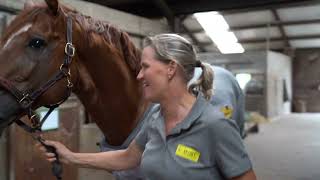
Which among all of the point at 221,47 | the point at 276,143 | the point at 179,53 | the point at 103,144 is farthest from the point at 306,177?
the point at 221,47

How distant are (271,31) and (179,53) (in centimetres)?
887

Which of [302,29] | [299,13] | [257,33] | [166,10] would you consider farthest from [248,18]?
[166,10]

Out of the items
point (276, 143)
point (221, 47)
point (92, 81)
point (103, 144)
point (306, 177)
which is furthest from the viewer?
point (221, 47)

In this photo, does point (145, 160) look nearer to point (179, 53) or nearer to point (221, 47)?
point (179, 53)

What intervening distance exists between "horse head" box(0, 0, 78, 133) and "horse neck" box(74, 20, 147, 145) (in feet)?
0.31

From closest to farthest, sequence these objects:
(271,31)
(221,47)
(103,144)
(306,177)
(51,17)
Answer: (51,17)
(103,144)
(306,177)
(271,31)
(221,47)

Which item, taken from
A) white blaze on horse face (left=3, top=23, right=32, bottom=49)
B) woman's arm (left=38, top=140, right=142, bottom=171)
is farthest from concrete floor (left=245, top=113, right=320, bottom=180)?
white blaze on horse face (left=3, top=23, right=32, bottom=49)

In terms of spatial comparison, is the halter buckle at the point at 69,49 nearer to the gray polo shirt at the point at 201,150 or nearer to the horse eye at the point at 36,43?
the horse eye at the point at 36,43

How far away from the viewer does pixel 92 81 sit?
1360 mm

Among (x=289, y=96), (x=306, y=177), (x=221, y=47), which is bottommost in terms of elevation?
(x=306, y=177)

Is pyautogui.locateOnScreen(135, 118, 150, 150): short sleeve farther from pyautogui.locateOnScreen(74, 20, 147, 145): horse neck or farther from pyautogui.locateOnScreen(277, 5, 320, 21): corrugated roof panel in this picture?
pyautogui.locateOnScreen(277, 5, 320, 21): corrugated roof panel

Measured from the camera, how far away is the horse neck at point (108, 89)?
4.38ft

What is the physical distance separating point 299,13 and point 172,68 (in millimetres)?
7963

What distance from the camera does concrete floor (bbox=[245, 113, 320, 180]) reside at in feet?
13.7
